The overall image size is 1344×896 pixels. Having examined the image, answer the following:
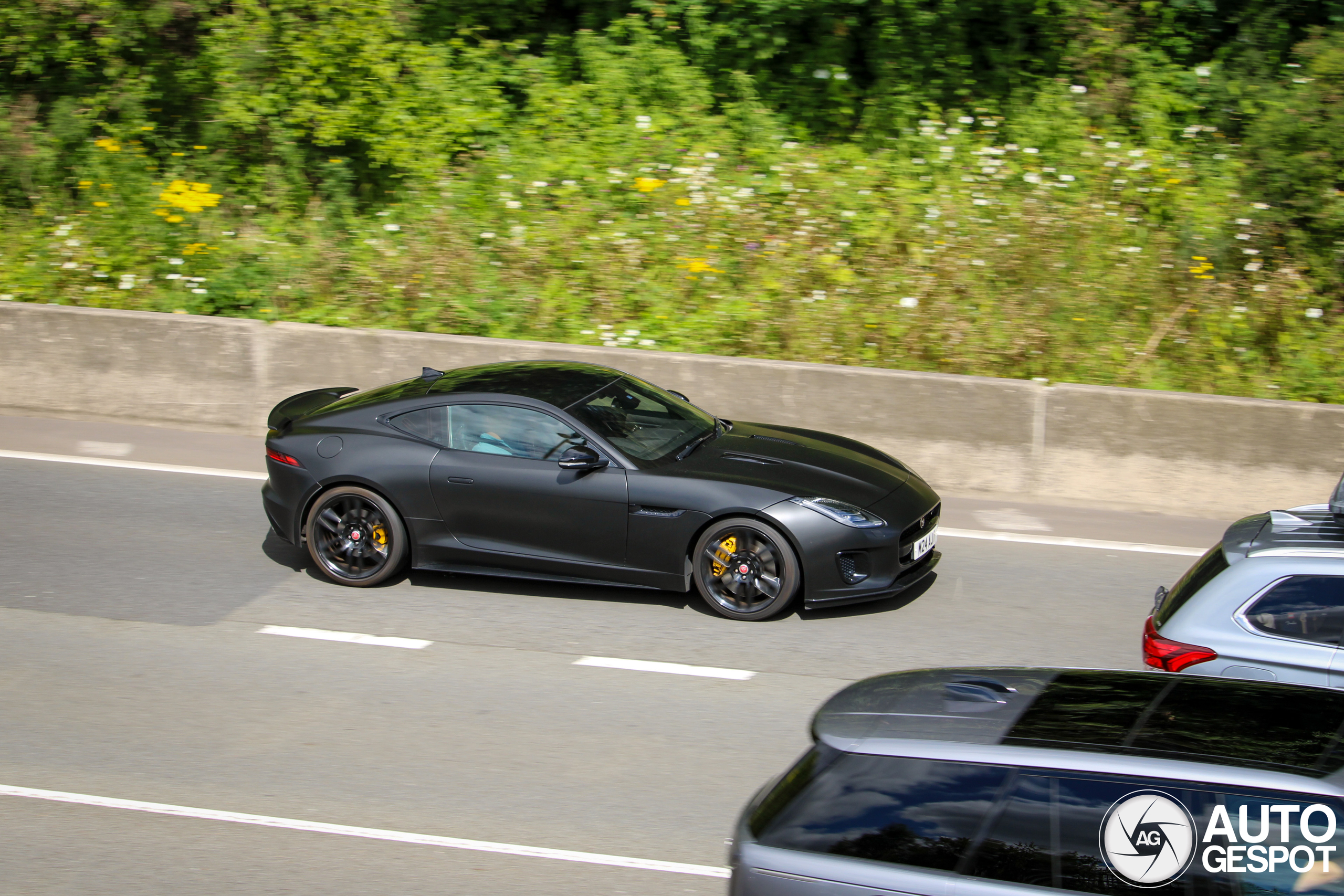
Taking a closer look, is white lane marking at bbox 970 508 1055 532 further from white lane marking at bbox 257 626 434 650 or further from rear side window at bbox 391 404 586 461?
white lane marking at bbox 257 626 434 650

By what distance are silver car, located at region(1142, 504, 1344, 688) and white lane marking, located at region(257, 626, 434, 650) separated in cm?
410

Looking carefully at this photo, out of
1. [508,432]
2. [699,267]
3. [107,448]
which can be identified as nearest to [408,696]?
[508,432]

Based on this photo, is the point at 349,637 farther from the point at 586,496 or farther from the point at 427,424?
the point at 586,496

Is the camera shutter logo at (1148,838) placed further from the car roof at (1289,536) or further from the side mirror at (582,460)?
the side mirror at (582,460)

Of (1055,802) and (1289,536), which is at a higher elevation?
(1055,802)

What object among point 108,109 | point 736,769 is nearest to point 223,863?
point 736,769

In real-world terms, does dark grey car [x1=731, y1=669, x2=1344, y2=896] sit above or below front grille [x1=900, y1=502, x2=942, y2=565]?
above

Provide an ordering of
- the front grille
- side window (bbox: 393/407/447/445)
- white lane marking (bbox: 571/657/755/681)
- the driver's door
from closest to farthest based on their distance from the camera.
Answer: white lane marking (bbox: 571/657/755/681) < the front grille < the driver's door < side window (bbox: 393/407/447/445)

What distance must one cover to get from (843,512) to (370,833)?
3.40 metres

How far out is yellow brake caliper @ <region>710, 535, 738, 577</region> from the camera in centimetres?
755

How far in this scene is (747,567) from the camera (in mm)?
7543

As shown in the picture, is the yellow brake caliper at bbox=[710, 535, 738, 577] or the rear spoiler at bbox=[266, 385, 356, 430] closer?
the yellow brake caliper at bbox=[710, 535, 738, 577]

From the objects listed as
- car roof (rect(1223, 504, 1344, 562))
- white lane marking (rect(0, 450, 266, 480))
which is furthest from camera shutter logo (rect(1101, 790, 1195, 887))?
white lane marking (rect(0, 450, 266, 480))

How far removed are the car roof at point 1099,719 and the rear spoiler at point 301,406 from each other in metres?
5.67
